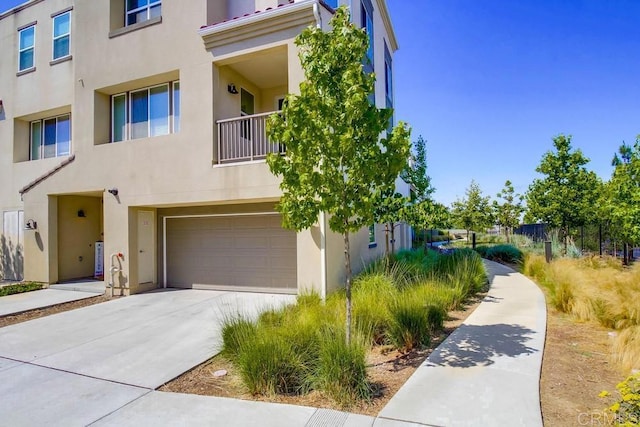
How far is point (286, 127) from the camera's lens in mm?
5176

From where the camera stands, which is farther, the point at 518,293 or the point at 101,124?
the point at 101,124

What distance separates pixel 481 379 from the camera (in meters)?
4.65

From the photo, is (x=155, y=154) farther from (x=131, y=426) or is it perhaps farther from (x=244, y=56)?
(x=131, y=426)

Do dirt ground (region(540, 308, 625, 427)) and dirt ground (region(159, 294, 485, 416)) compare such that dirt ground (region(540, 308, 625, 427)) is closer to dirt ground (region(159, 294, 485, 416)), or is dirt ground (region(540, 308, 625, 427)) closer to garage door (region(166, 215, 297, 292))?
dirt ground (region(159, 294, 485, 416))

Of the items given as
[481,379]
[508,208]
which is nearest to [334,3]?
[481,379]

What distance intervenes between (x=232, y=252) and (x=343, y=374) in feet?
24.5

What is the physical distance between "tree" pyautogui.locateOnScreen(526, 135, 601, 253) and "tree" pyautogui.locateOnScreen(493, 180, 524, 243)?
58.9ft

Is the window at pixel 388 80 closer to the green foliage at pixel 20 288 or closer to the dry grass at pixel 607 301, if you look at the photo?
the dry grass at pixel 607 301

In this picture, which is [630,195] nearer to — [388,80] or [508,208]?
[388,80]


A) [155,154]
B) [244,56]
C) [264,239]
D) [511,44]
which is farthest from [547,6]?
[155,154]

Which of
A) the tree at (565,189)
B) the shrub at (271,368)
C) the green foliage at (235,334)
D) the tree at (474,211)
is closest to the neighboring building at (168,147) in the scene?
the green foliage at (235,334)

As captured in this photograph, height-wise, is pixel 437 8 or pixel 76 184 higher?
pixel 437 8

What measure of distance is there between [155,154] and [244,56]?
4.01m

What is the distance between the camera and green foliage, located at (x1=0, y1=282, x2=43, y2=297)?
11805mm
